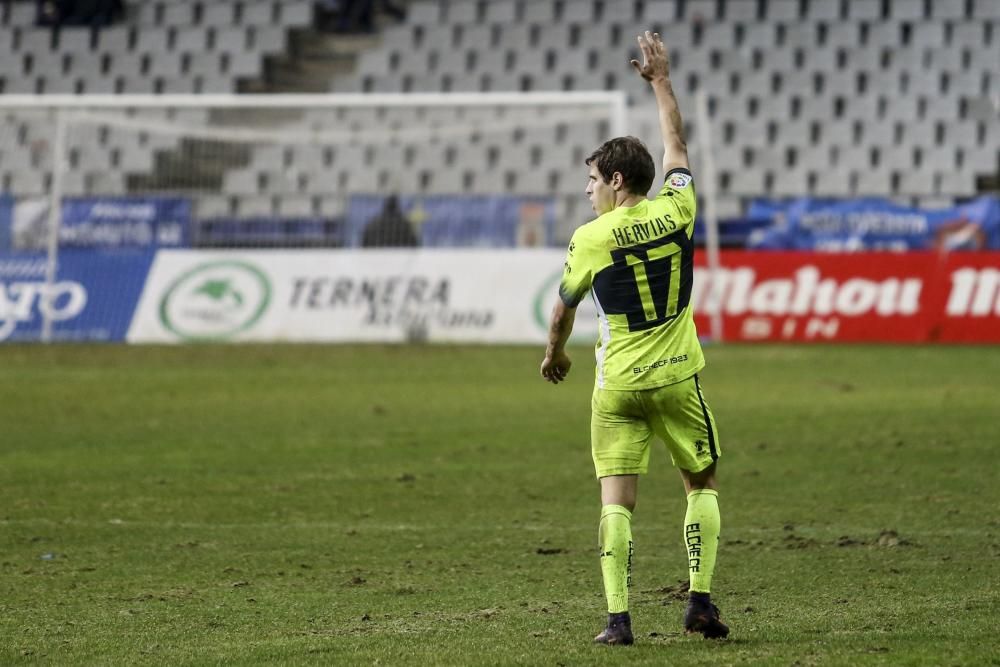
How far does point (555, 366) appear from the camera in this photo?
5996mm

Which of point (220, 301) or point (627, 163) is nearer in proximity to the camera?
point (627, 163)

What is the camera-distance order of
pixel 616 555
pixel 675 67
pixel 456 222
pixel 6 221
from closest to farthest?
1. pixel 616 555
2. pixel 456 222
3. pixel 6 221
4. pixel 675 67

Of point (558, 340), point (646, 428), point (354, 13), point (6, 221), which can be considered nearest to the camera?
point (558, 340)

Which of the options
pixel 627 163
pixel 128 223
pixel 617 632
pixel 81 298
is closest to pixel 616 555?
pixel 617 632

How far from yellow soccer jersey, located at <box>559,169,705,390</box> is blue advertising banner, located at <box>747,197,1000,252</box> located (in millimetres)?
19095

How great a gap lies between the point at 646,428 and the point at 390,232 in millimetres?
18040

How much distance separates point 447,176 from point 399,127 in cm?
166

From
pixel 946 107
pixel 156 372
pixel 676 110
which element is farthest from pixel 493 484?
pixel 946 107

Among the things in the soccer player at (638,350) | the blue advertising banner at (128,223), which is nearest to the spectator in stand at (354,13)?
the blue advertising banner at (128,223)

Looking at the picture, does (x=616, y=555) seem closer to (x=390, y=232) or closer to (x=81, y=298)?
(x=390, y=232)

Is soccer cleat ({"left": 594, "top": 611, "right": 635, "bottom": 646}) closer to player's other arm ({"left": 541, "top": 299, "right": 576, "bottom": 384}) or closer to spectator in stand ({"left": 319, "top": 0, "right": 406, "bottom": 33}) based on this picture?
player's other arm ({"left": 541, "top": 299, "right": 576, "bottom": 384})

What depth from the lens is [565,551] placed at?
8.33 m

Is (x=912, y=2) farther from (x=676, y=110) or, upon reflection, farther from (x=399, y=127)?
(x=676, y=110)

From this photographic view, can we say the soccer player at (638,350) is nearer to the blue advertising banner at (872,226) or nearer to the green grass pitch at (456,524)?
the green grass pitch at (456,524)
